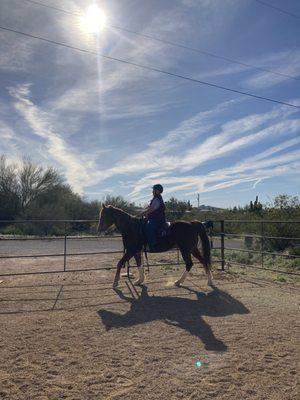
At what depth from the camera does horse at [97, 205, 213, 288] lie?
29.8 ft

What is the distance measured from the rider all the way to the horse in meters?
0.25

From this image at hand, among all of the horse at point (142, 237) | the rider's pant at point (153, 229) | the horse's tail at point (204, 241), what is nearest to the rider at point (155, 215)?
the rider's pant at point (153, 229)

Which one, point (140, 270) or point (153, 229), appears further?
point (140, 270)

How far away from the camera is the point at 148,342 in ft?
17.2

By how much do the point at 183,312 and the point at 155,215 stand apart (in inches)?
106

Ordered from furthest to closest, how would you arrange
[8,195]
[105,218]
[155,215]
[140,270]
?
1. [8,195]
2. [105,218]
3. [140,270]
4. [155,215]

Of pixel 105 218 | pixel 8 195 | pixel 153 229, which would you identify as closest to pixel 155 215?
pixel 153 229

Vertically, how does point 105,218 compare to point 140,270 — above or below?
above

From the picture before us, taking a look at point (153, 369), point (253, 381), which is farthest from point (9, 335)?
point (253, 381)

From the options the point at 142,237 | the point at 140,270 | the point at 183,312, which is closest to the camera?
the point at 183,312

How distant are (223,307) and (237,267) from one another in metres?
5.35

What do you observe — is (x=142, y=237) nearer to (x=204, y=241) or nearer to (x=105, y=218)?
(x=105, y=218)

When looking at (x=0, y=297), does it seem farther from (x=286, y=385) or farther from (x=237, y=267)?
(x=237, y=267)

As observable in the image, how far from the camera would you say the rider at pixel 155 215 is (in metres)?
8.95
